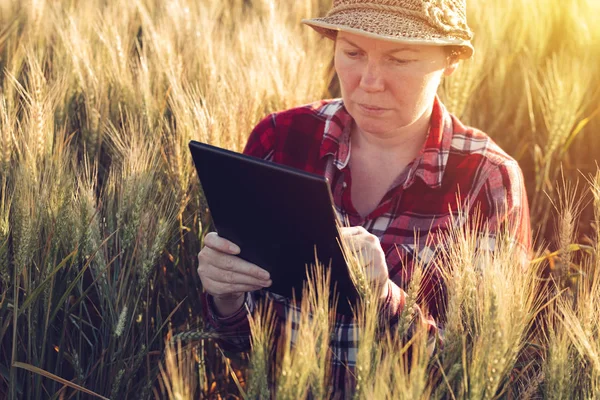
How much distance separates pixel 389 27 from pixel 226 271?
0.55 m

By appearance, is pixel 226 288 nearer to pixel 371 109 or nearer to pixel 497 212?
pixel 371 109

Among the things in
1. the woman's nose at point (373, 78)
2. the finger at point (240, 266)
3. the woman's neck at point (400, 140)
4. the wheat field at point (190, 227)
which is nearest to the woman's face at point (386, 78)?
the woman's nose at point (373, 78)

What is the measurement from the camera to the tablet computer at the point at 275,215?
1.24m

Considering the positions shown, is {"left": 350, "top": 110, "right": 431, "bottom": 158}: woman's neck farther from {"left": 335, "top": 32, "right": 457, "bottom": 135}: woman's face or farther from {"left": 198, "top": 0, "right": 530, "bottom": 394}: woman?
{"left": 335, "top": 32, "right": 457, "bottom": 135}: woman's face

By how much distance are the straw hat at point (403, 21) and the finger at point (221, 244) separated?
1.48ft

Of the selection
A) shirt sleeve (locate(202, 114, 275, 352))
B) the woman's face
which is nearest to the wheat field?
shirt sleeve (locate(202, 114, 275, 352))

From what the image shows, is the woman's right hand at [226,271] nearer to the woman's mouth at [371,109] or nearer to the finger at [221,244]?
the finger at [221,244]

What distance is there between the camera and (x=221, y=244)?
4.75ft

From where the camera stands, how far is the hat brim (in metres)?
1.42

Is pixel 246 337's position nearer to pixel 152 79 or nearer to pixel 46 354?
pixel 46 354

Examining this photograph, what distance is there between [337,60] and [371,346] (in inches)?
27.4

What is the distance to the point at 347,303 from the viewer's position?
1411 millimetres

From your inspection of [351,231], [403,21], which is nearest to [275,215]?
[351,231]

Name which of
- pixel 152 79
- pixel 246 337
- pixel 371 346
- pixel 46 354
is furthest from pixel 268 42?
pixel 371 346
